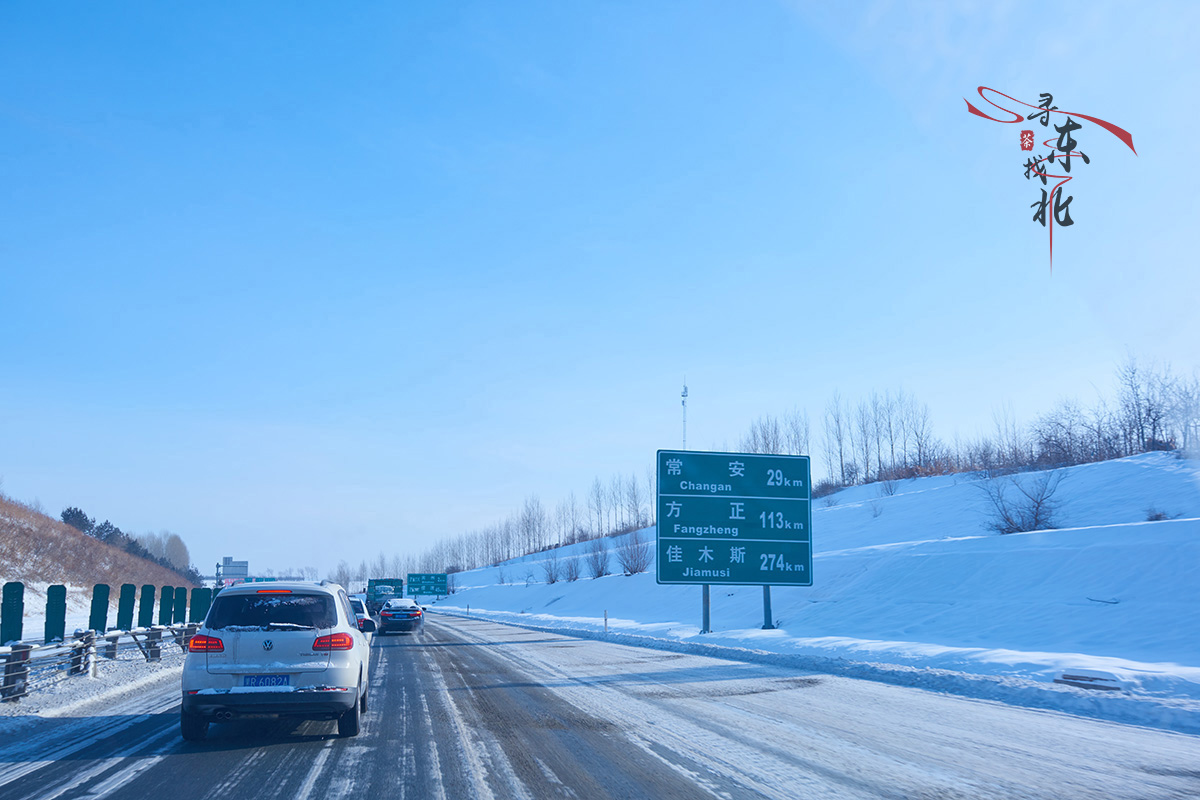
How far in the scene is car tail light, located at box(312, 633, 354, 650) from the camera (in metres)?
8.77

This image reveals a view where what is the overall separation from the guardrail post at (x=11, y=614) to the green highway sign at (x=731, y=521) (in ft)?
53.9

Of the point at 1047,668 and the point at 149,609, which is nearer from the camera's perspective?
the point at 1047,668

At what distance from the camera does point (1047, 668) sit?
14211mm

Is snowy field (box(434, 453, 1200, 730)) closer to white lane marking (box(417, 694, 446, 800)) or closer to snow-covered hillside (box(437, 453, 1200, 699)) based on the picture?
snow-covered hillside (box(437, 453, 1200, 699))

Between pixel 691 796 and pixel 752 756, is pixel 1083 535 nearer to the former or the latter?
pixel 752 756

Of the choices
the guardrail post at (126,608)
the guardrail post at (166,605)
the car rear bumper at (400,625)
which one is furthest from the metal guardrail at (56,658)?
the car rear bumper at (400,625)

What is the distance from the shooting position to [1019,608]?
848 inches

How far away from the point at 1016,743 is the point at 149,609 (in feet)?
92.3

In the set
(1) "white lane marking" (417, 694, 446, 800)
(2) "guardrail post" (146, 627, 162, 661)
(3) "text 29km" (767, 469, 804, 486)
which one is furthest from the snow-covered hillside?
(2) "guardrail post" (146, 627, 162, 661)

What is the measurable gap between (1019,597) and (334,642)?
20046mm

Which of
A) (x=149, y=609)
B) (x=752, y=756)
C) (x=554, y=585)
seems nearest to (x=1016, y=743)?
(x=752, y=756)

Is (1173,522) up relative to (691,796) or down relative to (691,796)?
up

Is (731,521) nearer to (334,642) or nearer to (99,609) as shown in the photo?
(99,609)

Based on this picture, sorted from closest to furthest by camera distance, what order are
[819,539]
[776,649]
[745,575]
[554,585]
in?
1. [776,649]
2. [745,575]
3. [819,539]
4. [554,585]
